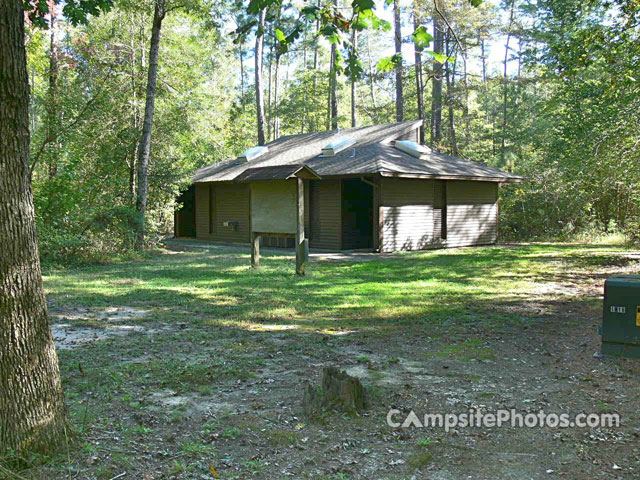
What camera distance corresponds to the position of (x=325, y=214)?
1853 centimetres

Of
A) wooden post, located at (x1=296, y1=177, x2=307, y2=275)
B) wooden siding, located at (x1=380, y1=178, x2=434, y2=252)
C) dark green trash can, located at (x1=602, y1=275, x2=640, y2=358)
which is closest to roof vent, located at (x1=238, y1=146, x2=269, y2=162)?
wooden siding, located at (x1=380, y1=178, x2=434, y2=252)

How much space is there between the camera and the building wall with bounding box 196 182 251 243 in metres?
21.5

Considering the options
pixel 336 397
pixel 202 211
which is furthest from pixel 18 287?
pixel 202 211

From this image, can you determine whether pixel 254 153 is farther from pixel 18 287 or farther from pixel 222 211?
pixel 18 287

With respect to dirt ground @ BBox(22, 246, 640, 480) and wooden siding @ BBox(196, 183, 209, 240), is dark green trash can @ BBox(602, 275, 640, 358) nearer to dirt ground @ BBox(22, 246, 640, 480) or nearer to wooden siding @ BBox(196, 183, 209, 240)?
dirt ground @ BBox(22, 246, 640, 480)

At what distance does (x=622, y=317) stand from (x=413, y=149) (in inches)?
584

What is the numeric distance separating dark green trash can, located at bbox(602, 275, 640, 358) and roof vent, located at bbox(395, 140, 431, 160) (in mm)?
14556

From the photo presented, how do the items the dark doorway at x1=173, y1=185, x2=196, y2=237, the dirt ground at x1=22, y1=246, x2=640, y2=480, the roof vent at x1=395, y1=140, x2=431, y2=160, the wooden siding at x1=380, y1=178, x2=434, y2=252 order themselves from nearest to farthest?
the dirt ground at x1=22, y1=246, x2=640, y2=480 < the wooden siding at x1=380, y1=178, x2=434, y2=252 < the roof vent at x1=395, y1=140, x2=431, y2=160 < the dark doorway at x1=173, y1=185, x2=196, y2=237

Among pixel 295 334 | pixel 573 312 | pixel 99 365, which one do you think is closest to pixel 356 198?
pixel 573 312

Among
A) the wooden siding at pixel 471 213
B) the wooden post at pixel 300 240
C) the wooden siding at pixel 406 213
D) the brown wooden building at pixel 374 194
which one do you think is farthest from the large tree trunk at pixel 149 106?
the wooden siding at pixel 471 213

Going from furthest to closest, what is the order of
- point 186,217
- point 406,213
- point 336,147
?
point 186,217 → point 336,147 → point 406,213

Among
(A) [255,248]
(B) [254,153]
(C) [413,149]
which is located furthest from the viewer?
(B) [254,153]

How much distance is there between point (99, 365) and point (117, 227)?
36.5 ft

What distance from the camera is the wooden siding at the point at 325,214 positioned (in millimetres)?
18125
